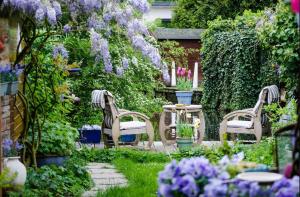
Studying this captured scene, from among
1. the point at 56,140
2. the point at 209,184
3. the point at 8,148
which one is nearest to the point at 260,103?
the point at 56,140

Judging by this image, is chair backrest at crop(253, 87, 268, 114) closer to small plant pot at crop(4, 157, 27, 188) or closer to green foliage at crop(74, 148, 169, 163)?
green foliage at crop(74, 148, 169, 163)

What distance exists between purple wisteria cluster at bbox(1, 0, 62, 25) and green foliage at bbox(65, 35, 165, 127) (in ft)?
13.0

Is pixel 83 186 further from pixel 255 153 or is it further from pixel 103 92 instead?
pixel 103 92

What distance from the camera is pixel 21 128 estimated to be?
658 cm

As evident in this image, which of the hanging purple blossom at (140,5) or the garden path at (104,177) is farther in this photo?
the hanging purple blossom at (140,5)

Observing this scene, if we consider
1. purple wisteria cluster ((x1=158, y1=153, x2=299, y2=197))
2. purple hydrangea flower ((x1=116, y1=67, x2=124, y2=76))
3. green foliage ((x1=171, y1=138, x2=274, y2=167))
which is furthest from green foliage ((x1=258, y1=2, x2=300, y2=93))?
purple wisteria cluster ((x1=158, y1=153, x2=299, y2=197))

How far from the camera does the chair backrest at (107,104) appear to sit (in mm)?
8727

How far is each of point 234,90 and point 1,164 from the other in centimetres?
781

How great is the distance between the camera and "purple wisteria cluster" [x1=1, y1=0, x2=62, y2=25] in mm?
5426

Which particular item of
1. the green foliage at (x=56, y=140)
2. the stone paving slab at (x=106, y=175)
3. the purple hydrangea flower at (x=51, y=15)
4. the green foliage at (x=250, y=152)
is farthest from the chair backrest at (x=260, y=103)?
the purple hydrangea flower at (x=51, y=15)

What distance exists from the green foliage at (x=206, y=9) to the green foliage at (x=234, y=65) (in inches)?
236

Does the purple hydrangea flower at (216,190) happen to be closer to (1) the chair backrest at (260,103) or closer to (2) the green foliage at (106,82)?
(1) the chair backrest at (260,103)

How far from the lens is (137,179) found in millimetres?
6270

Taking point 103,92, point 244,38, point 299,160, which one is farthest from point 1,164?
point 244,38
